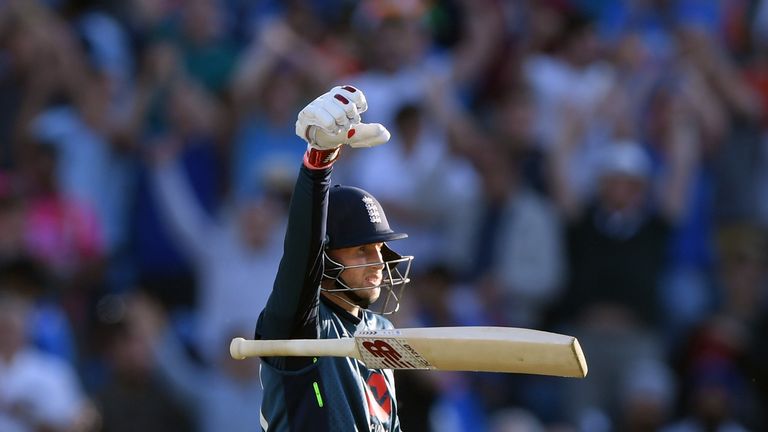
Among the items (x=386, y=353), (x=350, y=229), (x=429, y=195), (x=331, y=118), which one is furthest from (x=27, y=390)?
(x=331, y=118)

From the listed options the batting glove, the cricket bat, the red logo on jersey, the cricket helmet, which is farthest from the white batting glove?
the red logo on jersey

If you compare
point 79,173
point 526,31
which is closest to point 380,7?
point 526,31

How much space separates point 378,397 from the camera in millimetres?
4957

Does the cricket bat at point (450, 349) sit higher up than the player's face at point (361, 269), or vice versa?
the player's face at point (361, 269)

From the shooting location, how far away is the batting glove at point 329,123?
4336 mm

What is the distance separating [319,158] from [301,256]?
30 cm

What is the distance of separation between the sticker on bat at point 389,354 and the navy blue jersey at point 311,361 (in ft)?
0.56

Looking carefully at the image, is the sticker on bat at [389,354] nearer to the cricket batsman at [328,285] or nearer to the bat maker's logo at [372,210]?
the cricket batsman at [328,285]

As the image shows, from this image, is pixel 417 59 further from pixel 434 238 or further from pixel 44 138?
pixel 44 138

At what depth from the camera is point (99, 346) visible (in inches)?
364

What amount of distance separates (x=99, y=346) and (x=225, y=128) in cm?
157

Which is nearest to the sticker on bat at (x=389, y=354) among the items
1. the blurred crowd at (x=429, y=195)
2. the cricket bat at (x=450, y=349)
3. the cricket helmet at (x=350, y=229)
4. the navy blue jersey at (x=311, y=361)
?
the cricket bat at (x=450, y=349)

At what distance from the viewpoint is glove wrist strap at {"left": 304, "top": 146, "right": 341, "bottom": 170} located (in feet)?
14.5

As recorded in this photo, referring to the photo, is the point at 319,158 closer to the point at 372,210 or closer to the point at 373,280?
the point at 372,210
